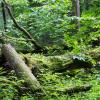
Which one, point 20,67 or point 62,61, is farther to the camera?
point 62,61

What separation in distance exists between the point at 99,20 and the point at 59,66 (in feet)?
4.05

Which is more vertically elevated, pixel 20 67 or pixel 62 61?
pixel 20 67

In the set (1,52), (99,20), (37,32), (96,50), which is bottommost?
(37,32)

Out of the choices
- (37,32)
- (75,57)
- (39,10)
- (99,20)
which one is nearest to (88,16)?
(99,20)

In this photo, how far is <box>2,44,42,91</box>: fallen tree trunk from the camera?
3.93 meters

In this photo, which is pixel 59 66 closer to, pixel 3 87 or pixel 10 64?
pixel 10 64

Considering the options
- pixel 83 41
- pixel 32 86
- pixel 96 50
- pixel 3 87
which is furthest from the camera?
pixel 83 41

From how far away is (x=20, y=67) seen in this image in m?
4.51

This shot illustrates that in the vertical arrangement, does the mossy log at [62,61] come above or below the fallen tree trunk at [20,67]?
below

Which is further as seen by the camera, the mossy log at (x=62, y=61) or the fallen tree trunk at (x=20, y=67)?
the mossy log at (x=62, y=61)

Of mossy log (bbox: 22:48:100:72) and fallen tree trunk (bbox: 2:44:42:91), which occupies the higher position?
fallen tree trunk (bbox: 2:44:42:91)

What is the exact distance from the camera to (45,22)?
36.8 feet

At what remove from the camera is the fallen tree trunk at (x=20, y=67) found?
3929 millimetres

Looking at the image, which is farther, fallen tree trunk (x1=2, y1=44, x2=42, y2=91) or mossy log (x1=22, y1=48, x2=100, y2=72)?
mossy log (x1=22, y1=48, x2=100, y2=72)
